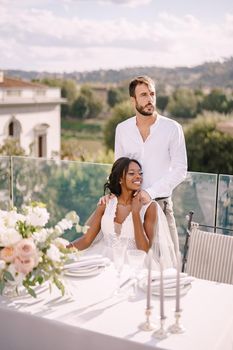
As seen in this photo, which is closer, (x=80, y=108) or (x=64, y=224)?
(x=64, y=224)

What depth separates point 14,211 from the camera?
1961 millimetres

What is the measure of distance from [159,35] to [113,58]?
241 cm

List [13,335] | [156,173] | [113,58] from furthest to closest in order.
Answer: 1. [113,58]
2. [156,173]
3. [13,335]

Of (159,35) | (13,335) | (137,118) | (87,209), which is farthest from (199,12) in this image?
(13,335)

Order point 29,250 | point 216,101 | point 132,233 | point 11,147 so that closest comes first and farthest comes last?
1. point 29,250
2. point 132,233
3. point 11,147
4. point 216,101

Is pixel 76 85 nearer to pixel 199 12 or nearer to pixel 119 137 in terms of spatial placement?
pixel 199 12

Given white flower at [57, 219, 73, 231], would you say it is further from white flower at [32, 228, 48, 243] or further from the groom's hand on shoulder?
the groom's hand on shoulder

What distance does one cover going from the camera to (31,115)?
2367cm

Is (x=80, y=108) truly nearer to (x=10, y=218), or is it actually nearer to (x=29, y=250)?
(x=10, y=218)

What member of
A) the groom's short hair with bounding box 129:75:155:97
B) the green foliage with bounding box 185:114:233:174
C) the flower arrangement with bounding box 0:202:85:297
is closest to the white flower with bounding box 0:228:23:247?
the flower arrangement with bounding box 0:202:85:297

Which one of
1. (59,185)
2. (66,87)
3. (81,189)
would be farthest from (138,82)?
(66,87)

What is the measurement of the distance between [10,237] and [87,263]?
465 mm

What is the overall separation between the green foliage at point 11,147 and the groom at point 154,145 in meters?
18.4

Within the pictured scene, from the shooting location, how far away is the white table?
5.40ft
